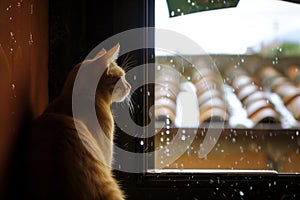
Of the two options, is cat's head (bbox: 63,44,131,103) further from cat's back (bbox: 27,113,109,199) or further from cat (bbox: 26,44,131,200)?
cat's back (bbox: 27,113,109,199)

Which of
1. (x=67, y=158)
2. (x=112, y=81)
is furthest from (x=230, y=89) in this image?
(x=67, y=158)

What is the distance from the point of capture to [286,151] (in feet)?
5.61

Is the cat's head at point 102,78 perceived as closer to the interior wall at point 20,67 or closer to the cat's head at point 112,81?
the cat's head at point 112,81

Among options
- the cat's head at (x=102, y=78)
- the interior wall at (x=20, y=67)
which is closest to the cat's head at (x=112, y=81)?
the cat's head at (x=102, y=78)

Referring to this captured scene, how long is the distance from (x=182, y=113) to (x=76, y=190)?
26.8 inches

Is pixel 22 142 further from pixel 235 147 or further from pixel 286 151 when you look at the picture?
pixel 286 151

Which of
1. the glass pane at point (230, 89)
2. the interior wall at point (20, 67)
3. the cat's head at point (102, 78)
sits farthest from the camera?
the glass pane at point (230, 89)

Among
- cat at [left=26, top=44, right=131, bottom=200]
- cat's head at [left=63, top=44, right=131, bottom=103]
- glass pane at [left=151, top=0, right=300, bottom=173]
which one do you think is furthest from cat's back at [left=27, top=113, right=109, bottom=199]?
glass pane at [left=151, top=0, right=300, bottom=173]

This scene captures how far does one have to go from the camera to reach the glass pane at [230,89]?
5.29ft

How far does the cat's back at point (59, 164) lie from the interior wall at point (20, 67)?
0.21 ft

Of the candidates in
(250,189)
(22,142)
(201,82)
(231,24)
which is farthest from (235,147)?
(22,142)

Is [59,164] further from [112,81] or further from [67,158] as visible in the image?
[112,81]

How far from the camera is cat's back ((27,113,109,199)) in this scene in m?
1.03

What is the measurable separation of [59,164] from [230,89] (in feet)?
2.86
